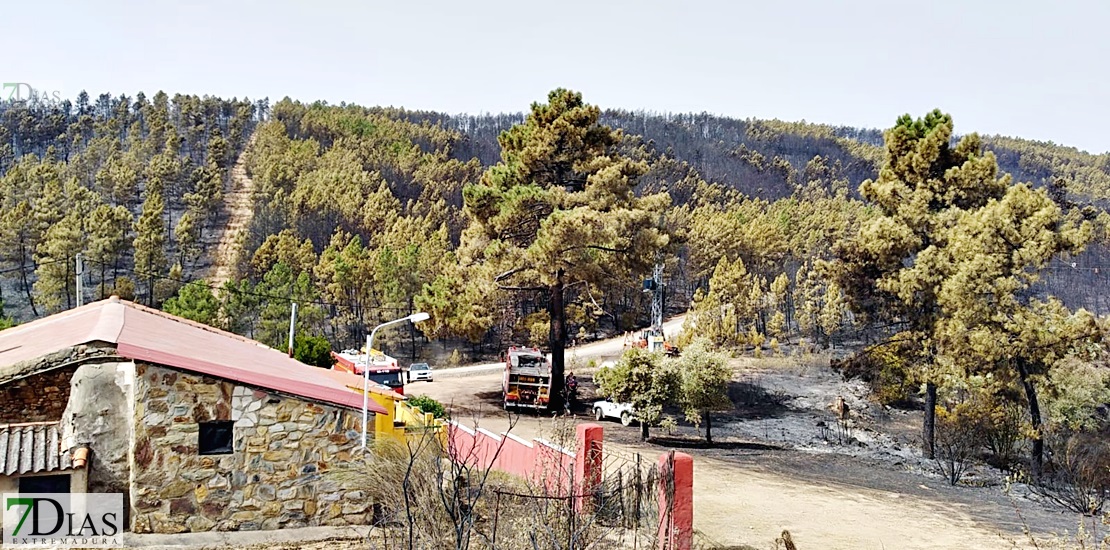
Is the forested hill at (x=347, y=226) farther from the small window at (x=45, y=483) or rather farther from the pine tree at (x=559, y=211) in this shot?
the small window at (x=45, y=483)

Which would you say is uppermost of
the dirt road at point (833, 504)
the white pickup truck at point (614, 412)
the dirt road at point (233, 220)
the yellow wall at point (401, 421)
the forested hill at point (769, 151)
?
the forested hill at point (769, 151)

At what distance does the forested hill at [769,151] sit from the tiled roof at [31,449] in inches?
3677

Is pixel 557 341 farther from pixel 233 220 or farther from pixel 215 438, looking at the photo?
pixel 233 220

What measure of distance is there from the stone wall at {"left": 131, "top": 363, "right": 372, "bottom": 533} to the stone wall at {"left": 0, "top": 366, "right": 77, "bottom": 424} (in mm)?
863

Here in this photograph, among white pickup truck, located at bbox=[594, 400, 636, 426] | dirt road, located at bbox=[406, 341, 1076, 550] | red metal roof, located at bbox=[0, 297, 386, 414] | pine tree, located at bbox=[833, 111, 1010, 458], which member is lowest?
dirt road, located at bbox=[406, 341, 1076, 550]

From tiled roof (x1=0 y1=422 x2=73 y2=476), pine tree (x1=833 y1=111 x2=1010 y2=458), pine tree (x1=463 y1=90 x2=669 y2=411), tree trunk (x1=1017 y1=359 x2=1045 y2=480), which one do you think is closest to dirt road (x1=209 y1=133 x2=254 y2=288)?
pine tree (x1=463 y1=90 x2=669 y2=411)

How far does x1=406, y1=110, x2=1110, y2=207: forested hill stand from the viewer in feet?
372

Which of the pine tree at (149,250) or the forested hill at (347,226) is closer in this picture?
the forested hill at (347,226)

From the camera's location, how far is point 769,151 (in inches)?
5507

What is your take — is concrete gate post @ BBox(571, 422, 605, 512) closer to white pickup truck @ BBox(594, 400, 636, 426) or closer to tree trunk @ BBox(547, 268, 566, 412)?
white pickup truck @ BBox(594, 400, 636, 426)

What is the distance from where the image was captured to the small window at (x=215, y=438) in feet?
33.3

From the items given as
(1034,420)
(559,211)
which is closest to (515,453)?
(559,211)

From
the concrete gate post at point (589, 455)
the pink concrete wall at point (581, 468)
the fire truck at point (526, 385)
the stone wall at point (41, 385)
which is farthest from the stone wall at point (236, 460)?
the fire truck at point (526, 385)

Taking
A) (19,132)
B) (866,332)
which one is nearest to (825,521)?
(866,332)
